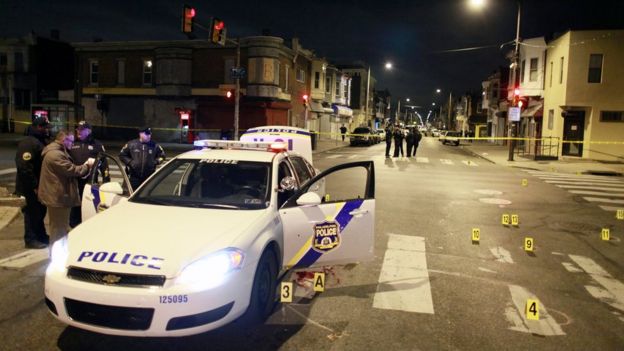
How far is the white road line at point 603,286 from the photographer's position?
5926 mm

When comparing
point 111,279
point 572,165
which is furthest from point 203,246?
point 572,165

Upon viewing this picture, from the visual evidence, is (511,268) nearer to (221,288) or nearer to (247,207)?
(247,207)

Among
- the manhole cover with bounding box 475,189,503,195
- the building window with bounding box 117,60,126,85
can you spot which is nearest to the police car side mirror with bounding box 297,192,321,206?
the manhole cover with bounding box 475,189,503,195

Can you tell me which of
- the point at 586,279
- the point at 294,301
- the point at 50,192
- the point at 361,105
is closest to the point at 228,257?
the point at 294,301

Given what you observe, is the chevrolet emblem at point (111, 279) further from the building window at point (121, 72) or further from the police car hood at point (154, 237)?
the building window at point (121, 72)

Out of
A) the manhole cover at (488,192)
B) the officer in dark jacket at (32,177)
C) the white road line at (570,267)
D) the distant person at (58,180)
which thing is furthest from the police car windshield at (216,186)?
the manhole cover at (488,192)

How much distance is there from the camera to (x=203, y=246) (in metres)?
4.29

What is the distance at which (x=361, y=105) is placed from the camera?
3310 inches

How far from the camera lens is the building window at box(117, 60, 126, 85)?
39.9 metres

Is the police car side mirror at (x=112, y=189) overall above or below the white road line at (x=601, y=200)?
above

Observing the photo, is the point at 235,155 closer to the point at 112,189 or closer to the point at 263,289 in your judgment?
the point at 112,189

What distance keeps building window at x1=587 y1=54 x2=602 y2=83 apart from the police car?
2704 centimetres

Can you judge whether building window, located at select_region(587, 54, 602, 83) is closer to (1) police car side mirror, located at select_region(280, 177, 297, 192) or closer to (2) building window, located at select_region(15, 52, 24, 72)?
(1) police car side mirror, located at select_region(280, 177, 297, 192)

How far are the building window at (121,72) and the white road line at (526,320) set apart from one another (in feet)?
128
